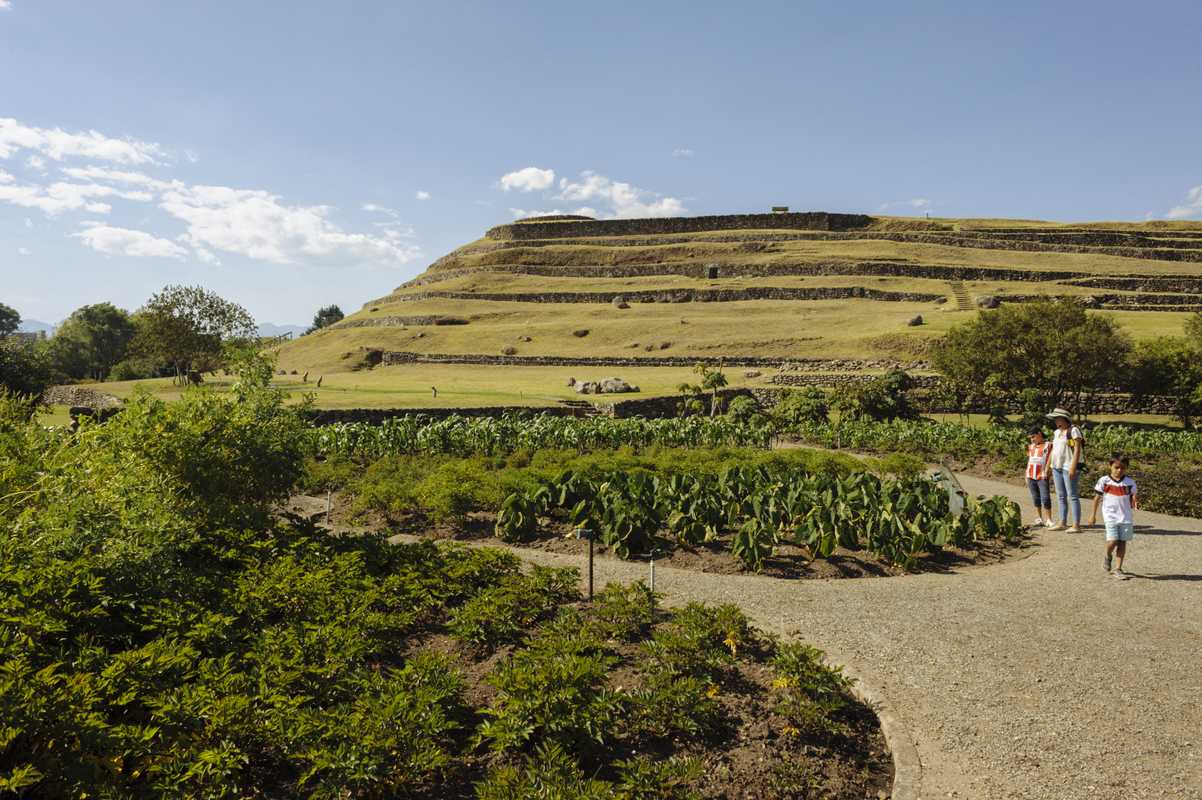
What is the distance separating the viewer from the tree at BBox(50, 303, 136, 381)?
92.1 meters

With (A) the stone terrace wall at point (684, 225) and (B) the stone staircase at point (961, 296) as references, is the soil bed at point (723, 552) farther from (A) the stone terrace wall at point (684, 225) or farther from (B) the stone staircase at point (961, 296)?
(A) the stone terrace wall at point (684, 225)

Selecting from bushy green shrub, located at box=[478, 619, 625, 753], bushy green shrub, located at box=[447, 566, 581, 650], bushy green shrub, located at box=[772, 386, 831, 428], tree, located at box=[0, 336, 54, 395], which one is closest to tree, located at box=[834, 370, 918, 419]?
bushy green shrub, located at box=[772, 386, 831, 428]

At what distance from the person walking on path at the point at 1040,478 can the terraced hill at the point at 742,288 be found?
28.5 meters

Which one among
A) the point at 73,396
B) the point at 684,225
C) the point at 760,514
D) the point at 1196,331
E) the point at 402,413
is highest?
the point at 684,225

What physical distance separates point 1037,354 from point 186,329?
189ft

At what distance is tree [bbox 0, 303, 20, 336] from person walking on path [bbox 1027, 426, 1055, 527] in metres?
158

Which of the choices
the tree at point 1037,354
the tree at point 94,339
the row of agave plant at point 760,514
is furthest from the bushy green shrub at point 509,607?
the tree at point 94,339

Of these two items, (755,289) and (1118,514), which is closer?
(1118,514)

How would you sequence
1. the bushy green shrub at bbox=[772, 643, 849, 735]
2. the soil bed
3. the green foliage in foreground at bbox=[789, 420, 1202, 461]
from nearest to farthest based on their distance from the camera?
the bushy green shrub at bbox=[772, 643, 849, 735]
the soil bed
the green foliage in foreground at bbox=[789, 420, 1202, 461]

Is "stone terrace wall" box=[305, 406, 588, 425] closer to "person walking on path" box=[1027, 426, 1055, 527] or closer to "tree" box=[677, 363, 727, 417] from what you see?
"tree" box=[677, 363, 727, 417]

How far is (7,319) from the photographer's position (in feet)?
419

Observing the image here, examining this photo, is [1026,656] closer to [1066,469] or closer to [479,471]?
[1066,469]

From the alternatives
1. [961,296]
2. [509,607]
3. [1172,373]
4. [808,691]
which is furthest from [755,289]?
[808,691]

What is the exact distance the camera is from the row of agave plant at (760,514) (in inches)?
464
